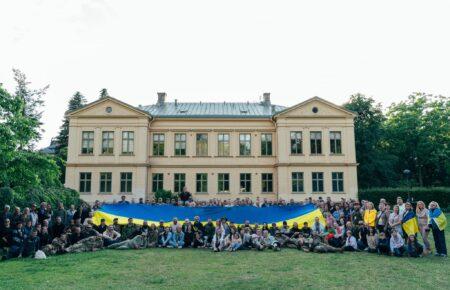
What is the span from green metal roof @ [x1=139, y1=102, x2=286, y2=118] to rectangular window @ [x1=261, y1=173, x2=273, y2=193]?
17.7ft

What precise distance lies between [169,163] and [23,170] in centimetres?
1909

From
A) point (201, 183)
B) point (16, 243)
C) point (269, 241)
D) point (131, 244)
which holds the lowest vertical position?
point (131, 244)

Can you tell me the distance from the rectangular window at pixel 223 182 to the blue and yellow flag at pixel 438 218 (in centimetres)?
2231

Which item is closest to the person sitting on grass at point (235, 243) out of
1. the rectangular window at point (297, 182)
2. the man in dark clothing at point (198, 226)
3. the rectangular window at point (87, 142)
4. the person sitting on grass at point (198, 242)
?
the person sitting on grass at point (198, 242)

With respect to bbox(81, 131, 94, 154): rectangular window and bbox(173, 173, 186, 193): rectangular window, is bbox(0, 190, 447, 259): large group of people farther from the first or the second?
bbox(81, 131, 94, 154): rectangular window

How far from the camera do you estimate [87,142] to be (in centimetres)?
3466

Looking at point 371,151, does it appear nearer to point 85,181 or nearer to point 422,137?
point 422,137

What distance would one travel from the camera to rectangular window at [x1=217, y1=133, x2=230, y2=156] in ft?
117

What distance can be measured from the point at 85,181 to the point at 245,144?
14479 millimetres

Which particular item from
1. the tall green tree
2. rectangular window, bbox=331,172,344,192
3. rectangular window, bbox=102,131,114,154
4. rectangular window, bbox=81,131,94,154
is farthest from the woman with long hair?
the tall green tree

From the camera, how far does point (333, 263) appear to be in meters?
12.1

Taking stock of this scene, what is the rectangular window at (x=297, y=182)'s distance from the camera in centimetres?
3432

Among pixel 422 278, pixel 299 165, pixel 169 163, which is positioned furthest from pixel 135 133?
pixel 422 278

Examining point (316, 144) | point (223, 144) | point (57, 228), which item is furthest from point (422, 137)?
point (57, 228)
